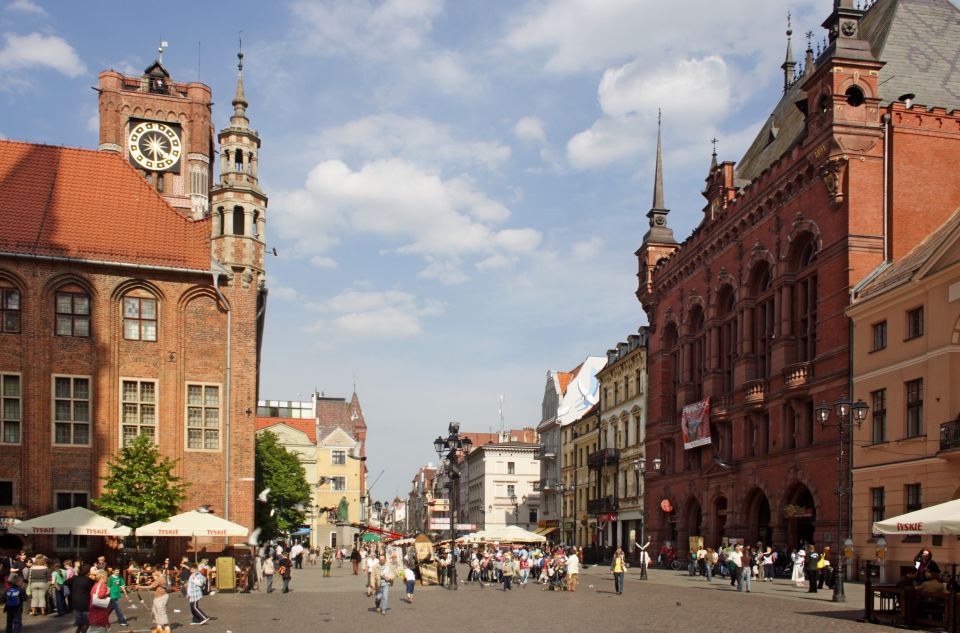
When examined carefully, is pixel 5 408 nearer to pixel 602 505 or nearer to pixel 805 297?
pixel 805 297

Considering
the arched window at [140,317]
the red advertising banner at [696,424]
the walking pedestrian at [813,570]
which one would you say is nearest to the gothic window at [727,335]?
the red advertising banner at [696,424]

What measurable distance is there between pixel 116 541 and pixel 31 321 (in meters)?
9.11

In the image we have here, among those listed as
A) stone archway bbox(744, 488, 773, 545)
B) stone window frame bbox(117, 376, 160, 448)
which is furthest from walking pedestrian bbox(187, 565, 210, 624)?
stone archway bbox(744, 488, 773, 545)

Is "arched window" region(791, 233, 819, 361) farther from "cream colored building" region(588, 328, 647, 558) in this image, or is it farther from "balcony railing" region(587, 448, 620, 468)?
"balcony railing" region(587, 448, 620, 468)

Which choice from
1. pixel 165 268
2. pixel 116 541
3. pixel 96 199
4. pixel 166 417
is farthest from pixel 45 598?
pixel 96 199

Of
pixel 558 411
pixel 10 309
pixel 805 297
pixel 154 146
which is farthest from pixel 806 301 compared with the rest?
pixel 558 411

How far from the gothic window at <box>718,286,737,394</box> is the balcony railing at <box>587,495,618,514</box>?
22.9 m

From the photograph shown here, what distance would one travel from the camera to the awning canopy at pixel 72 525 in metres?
33.0

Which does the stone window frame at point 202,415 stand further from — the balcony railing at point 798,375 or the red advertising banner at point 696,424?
the red advertising banner at point 696,424

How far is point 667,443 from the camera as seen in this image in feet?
195

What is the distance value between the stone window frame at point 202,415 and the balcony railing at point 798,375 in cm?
2264

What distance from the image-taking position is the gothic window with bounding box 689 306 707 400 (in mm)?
54312

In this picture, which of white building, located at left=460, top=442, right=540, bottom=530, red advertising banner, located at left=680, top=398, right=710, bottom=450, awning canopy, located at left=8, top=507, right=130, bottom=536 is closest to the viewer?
awning canopy, located at left=8, top=507, right=130, bottom=536

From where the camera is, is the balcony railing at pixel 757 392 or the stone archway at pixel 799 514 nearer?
the stone archway at pixel 799 514
